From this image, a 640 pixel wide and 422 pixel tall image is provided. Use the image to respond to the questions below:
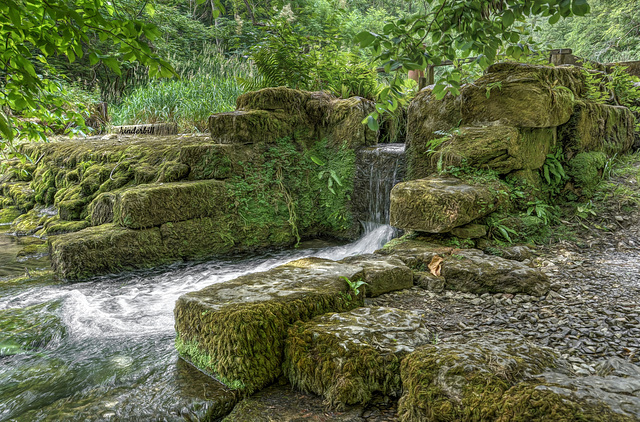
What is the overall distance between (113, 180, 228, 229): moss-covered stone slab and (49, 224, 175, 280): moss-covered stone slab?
146mm

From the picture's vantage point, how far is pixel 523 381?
1761 millimetres

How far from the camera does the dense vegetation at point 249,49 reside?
5.88ft

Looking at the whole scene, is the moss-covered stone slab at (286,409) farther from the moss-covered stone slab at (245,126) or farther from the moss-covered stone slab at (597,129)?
the moss-covered stone slab at (597,129)

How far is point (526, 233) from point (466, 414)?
325cm

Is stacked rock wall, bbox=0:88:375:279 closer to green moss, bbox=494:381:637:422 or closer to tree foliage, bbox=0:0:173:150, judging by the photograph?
tree foliage, bbox=0:0:173:150

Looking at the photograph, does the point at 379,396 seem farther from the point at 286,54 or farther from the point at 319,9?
the point at 319,9

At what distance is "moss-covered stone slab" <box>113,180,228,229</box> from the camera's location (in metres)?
5.12

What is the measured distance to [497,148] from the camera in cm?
463

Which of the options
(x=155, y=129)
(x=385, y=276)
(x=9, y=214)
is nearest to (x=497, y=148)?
(x=385, y=276)

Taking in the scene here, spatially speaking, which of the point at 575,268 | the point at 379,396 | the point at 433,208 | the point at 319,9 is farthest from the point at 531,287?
the point at 319,9

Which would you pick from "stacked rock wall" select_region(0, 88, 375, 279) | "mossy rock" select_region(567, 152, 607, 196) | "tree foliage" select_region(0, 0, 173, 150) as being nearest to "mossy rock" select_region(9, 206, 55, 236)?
"stacked rock wall" select_region(0, 88, 375, 279)

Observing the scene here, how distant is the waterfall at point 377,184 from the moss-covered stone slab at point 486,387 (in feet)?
12.6

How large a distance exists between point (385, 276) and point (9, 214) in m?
8.97

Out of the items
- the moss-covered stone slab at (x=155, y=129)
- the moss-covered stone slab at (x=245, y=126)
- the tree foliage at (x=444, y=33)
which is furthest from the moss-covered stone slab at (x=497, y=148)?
the moss-covered stone slab at (x=155, y=129)
